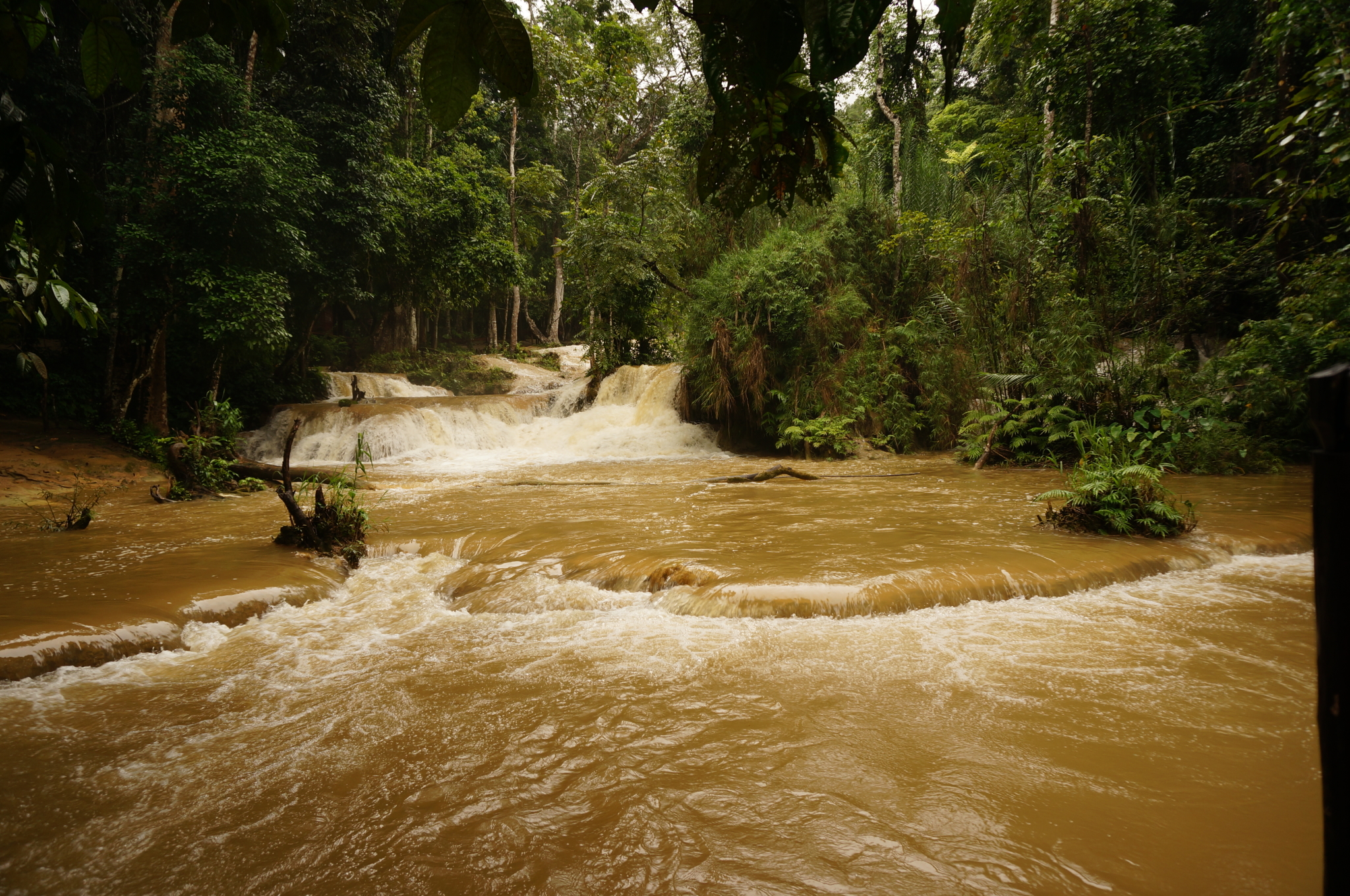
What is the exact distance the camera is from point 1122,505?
552 cm

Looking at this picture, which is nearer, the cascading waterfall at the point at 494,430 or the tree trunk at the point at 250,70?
the tree trunk at the point at 250,70

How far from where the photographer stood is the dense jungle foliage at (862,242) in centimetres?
854

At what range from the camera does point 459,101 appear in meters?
1.15

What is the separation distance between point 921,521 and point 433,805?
202 inches

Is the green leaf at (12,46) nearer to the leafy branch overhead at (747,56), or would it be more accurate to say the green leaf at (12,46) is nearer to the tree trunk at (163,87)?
the leafy branch overhead at (747,56)

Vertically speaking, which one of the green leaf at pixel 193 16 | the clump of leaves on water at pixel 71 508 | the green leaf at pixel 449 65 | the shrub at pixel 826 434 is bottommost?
the clump of leaves on water at pixel 71 508

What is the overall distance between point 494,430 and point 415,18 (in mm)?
14184

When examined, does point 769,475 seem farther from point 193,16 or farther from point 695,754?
point 193,16

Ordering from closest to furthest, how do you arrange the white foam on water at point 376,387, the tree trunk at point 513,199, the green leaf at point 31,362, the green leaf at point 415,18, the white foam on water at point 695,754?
the green leaf at point 415,18, the white foam on water at point 695,754, the green leaf at point 31,362, the white foam on water at point 376,387, the tree trunk at point 513,199

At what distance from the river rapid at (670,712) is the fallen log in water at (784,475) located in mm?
3073

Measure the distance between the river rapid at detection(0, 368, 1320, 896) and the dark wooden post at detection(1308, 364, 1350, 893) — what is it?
1.44 m

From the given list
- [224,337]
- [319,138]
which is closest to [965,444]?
[224,337]

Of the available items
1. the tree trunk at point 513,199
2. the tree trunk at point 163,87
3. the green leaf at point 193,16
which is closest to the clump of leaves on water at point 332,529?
the green leaf at point 193,16

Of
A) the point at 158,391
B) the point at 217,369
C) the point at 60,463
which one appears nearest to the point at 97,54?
the point at 60,463
